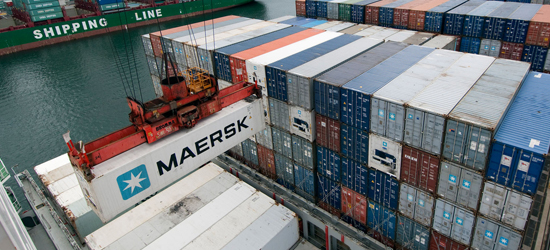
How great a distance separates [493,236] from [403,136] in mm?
6667

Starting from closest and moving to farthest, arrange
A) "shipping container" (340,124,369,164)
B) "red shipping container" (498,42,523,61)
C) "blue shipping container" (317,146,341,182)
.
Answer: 1. "shipping container" (340,124,369,164)
2. "blue shipping container" (317,146,341,182)
3. "red shipping container" (498,42,523,61)

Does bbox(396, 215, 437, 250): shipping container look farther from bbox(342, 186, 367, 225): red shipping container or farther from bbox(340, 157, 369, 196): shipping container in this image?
bbox(340, 157, 369, 196): shipping container

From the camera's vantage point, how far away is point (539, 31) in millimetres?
30984

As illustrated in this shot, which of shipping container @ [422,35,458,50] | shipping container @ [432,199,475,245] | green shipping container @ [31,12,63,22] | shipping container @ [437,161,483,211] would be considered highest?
green shipping container @ [31,12,63,22]

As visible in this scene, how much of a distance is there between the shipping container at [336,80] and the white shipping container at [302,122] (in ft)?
2.70

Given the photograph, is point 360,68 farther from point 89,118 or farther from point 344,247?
point 89,118

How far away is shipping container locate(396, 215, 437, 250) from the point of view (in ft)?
67.1

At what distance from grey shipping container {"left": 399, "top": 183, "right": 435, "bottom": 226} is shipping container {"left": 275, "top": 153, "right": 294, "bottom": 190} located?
30.2 ft

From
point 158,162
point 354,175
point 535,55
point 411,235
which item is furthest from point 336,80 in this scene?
point 535,55

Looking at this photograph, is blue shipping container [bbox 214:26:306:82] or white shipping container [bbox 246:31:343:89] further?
blue shipping container [bbox 214:26:306:82]

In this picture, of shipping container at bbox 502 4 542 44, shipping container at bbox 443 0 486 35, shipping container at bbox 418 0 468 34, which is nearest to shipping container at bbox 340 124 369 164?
shipping container at bbox 502 4 542 44

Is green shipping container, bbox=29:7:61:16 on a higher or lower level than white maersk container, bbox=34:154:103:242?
higher

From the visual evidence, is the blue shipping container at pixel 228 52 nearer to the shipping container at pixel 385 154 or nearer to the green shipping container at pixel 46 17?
the shipping container at pixel 385 154

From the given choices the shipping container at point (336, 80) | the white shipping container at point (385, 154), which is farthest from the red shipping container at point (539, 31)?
the white shipping container at point (385, 154)
